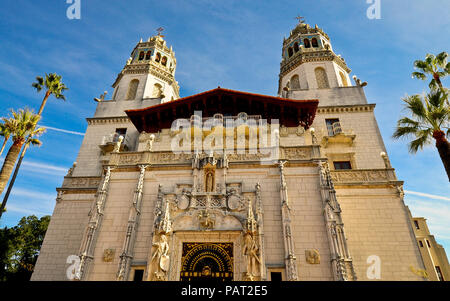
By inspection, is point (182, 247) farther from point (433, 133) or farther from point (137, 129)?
point (433, 133)

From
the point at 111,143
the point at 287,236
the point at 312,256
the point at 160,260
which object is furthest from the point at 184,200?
the point at 111,143

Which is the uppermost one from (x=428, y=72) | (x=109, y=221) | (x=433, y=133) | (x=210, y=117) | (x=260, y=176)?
(x=428, y=72)

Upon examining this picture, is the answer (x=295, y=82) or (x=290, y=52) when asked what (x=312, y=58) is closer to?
(x=295, y=82)

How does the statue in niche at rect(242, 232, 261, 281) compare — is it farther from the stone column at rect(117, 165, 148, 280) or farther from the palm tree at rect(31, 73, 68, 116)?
the palm tree at rect(31, 73, 68, 116)

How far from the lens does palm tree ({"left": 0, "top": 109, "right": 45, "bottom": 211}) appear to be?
18.2 meters

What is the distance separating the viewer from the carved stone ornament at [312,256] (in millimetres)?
13563

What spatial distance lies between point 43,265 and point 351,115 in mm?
25602

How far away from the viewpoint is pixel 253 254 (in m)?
13.7

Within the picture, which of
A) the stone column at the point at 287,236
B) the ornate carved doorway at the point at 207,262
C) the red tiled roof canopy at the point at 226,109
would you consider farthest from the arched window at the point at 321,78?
the ornate carved doorway at the point at 207,262

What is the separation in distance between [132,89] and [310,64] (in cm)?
1922

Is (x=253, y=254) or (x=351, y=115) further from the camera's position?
(x=351, y=115)

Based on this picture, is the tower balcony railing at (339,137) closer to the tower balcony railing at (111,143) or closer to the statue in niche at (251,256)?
the statue in niche at (251,256)

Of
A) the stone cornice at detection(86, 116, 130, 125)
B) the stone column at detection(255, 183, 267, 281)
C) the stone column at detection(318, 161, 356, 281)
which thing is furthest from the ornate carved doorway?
the stone cornice at detection(86, 116, 130, 125)
